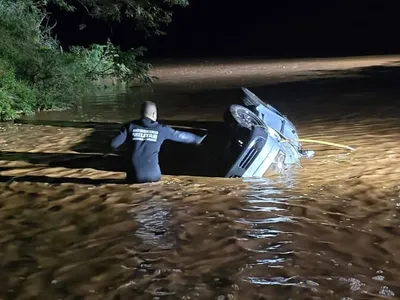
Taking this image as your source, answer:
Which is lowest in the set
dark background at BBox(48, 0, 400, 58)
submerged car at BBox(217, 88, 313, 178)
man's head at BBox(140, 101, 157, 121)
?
submerged car at BBox(217, 88, 313, 178)

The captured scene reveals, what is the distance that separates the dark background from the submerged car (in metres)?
34.4

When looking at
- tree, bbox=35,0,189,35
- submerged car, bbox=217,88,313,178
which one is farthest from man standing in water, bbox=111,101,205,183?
tree, bbox=35,0,189,35

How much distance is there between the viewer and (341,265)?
18.8ft

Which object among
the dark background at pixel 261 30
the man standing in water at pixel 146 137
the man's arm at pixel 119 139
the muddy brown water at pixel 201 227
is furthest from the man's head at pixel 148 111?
the dark background at pixel 261 30

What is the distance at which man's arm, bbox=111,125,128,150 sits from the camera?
841 centimetres

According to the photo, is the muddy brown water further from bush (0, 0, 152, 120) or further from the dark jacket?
bush (0, 0, 152, 120)

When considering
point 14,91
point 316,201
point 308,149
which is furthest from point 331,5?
point 316,201

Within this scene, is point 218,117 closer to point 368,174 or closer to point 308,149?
point 308,149

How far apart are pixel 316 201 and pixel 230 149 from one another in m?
2.17

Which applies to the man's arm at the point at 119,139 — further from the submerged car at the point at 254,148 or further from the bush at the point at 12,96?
the bush at the point at 12,96

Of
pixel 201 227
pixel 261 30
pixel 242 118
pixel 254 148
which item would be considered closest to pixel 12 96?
pixel 242 118

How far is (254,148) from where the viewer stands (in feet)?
30.3

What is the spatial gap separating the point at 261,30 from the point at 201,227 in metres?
52.2

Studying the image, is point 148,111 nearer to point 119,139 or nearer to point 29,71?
point 119,139
